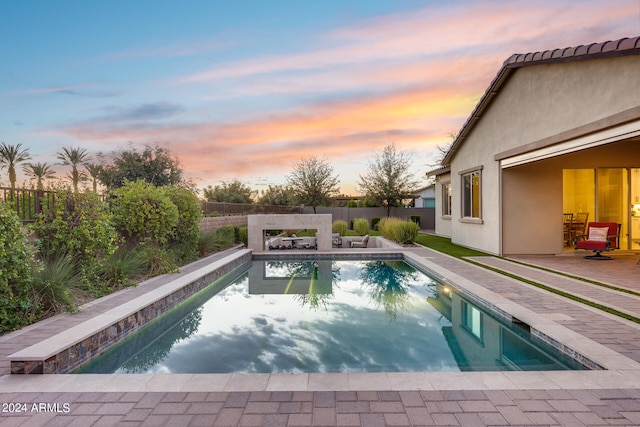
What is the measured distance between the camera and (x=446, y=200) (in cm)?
1898

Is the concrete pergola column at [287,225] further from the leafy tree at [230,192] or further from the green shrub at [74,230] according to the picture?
the leafy tree at [230,192]

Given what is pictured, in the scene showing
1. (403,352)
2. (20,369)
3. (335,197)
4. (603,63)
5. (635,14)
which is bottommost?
(403,352)

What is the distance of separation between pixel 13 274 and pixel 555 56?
10.7 m

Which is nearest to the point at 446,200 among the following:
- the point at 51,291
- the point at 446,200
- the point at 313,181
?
the point at 446,200

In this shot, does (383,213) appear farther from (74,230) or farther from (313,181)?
(74,230)

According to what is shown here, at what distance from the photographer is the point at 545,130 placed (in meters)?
9.08

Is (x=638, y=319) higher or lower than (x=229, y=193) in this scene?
lower

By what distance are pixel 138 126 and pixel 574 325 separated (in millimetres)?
18473

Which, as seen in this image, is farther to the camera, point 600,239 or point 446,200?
point 446,200

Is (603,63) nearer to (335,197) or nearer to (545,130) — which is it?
(545,130)

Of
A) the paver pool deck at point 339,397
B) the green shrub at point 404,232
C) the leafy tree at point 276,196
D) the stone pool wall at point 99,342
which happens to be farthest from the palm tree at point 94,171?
the paver pool deck at point 339,397

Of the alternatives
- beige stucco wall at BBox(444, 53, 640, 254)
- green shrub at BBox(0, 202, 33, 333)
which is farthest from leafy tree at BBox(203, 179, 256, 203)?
green shrub at BBox(0, 202, 33, 333)

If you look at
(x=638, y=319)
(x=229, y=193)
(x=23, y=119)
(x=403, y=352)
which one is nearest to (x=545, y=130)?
(x=638, y=319)

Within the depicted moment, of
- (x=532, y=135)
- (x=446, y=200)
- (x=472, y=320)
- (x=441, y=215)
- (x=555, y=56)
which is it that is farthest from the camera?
(x=441, y=215)
